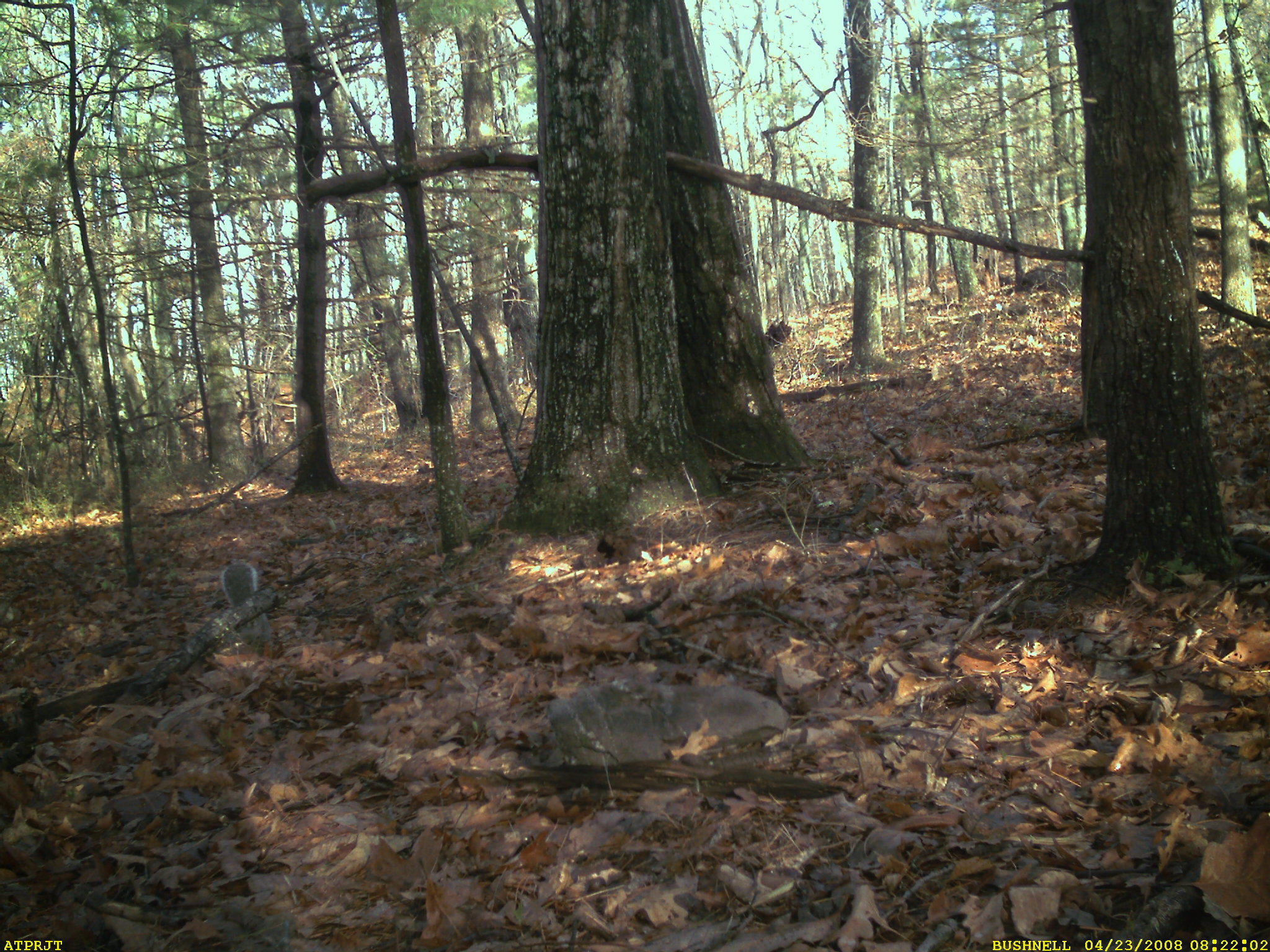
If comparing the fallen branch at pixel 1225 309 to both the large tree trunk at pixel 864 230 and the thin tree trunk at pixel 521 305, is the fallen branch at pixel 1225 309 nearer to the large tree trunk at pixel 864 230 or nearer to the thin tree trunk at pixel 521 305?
the thin tree trunk at pixel 521 305

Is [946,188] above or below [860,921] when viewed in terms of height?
above

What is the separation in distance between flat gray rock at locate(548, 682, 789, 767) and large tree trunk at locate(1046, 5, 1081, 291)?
29.0ft

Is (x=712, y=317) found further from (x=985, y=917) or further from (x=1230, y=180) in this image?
(x=1230, y=180)

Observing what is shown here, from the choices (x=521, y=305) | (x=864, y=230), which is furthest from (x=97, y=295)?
(x=864, y=230)

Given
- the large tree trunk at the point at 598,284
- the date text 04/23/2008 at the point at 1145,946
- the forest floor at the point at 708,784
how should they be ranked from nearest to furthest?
the date text 04/23/2008 at the point at 1145,946 < the forest floor at the point at 708,784 < the large tree trunk at the point at 598,284

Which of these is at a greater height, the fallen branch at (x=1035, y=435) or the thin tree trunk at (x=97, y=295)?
the thin tree trunk at (x=97, y=295)

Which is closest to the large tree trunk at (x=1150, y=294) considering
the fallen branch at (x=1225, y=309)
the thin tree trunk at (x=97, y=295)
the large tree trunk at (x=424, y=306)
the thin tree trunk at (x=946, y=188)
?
the fallen branch at (x=1225, y=309)

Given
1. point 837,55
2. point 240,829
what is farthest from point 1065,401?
point 837,55

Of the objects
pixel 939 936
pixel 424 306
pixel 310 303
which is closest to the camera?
pixel 939 936

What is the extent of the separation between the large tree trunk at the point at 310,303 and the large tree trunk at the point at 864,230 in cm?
914

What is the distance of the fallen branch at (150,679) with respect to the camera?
3.19 m

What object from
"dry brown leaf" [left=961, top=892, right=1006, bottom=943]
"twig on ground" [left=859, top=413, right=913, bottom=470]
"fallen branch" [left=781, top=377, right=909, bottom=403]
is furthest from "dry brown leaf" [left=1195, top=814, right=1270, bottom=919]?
"fallen branch" [left=781, top=377, right=909, bottom=403]

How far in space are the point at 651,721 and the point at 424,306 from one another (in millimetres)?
3534

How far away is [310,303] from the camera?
1030 cm
